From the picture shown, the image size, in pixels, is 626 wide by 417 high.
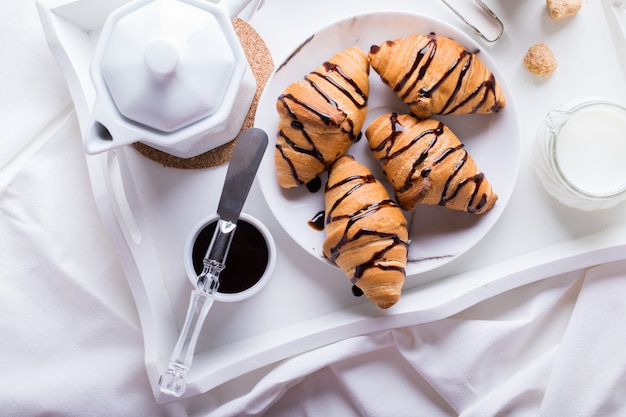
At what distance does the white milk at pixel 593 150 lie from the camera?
1.18 metres

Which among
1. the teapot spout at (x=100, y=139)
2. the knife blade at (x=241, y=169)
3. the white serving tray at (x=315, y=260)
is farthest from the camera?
the white serving tray at (x=315, y=260)

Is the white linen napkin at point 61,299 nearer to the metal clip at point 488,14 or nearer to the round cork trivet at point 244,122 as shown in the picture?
the round cork trivet at point 244,122

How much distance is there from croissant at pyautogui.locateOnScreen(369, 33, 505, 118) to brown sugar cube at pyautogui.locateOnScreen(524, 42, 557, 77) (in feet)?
0.44

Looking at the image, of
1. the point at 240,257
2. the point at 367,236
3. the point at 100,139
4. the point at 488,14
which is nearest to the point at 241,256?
the point at 240,257

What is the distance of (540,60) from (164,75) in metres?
0.74

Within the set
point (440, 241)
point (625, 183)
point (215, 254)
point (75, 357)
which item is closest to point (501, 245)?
point (440, 241)

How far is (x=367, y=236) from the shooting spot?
109 cm

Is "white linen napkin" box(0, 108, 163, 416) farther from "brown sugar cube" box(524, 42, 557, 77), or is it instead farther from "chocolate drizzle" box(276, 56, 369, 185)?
"brown sugar cube" box(524, 42, 557, 77)

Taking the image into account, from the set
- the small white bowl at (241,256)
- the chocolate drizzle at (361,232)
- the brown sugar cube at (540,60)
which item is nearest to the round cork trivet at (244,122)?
the small white bowl at (241,256)

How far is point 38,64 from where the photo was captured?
118 cm

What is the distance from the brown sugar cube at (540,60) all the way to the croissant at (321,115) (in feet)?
1.12

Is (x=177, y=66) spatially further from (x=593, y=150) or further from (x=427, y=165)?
(x=593, y=150)

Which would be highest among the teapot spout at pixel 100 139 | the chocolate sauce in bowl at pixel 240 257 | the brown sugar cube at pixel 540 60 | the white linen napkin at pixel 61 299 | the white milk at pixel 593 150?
the brown sugar cube at pixel 540 60

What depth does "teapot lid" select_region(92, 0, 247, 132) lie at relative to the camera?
0.95 meters
